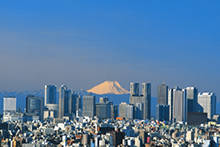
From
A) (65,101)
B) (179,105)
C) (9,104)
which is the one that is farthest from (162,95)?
(9,104)

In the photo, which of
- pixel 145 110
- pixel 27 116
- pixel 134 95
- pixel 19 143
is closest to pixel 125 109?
pixel 145 110

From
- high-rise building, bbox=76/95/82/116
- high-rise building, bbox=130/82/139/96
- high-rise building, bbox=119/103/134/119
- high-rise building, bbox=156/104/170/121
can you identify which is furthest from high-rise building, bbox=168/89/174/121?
high-rise building, bbox=76/95/82/116

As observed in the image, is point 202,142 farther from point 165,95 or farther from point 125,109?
point 165,95

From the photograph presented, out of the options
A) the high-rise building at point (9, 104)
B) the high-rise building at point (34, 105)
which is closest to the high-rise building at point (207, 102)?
the high-rise building at point (34, 105)

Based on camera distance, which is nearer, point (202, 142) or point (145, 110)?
point (202, 142)

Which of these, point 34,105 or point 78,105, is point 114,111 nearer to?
point 78,105

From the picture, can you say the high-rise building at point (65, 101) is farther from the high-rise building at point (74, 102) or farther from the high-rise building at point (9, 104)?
the high-rise building at point (9, 104)
